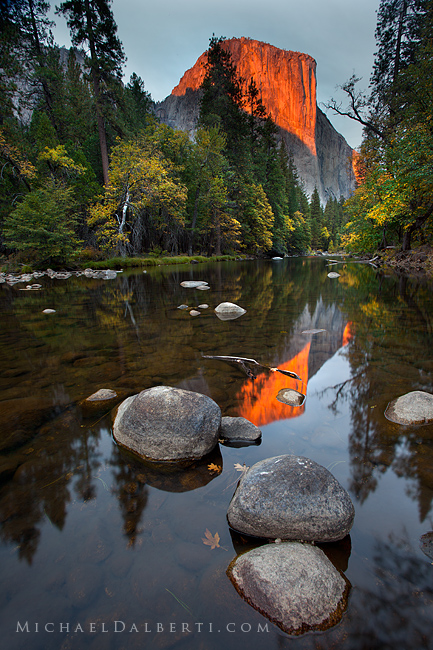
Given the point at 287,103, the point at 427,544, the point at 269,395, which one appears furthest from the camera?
the point at 287,103

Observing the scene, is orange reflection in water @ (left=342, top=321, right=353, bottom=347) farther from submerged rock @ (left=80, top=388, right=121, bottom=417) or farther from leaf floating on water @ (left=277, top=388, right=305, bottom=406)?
submerged rock @ (left=80, top=388, right=121, bottom=417)

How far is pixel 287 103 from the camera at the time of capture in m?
119

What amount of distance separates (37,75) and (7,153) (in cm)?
1074

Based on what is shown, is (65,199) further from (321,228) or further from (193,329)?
(321,228)

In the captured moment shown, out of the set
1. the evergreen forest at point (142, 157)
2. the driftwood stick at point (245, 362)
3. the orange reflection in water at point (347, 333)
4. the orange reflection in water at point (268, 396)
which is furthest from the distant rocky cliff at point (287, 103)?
the orange reflection in water at point (268, 396)

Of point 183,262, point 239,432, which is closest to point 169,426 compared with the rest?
point 239,432

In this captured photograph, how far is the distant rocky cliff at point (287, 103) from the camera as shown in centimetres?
11306

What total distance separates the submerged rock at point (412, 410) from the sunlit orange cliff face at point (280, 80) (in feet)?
449

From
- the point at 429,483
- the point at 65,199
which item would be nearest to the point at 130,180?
the point at 65,199

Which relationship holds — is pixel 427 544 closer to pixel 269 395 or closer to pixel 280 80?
pixel 269 395

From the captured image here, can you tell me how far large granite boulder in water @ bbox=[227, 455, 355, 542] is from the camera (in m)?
1.91

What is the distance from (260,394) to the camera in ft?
12.8

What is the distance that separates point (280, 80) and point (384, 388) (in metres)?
156
